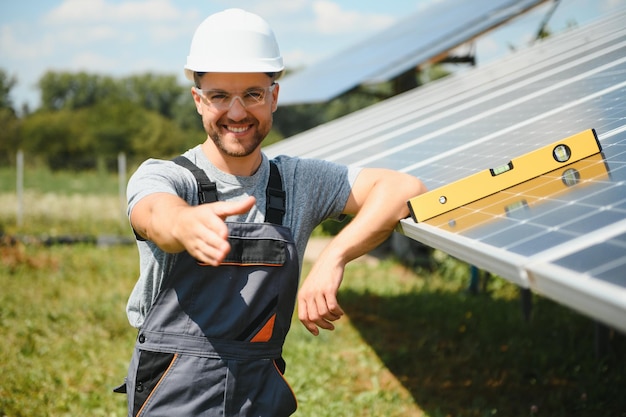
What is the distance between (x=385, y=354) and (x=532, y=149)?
3.32 m

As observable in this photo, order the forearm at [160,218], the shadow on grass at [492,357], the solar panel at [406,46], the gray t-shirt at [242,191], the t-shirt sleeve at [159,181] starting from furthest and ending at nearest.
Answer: the solar panel at [406,46] < the shadow on grass at [492,357] < the gray t-shirt at [242,191] < the t-shirt sleeve at [159,181] < the forearm at [160,218]

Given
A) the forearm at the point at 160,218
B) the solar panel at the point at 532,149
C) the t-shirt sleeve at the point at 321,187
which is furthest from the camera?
the t-shirt sleeve at the point at 321,187

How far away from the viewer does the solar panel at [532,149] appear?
143 centimetres

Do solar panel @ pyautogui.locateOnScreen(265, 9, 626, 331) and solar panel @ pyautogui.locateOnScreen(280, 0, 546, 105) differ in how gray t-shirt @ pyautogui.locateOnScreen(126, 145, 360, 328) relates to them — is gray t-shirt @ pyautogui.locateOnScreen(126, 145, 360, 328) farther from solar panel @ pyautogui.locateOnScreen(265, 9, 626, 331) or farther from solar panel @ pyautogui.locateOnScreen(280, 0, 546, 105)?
solar panel @ pyautogui.locateOnScreen(280, 0, 546, 105)

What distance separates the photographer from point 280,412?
2244 mm

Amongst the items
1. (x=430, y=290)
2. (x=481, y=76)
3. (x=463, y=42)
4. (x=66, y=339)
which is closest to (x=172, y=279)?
(x=66, y=339)

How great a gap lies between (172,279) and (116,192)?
→ 18899 millimetres

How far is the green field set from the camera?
4.53m

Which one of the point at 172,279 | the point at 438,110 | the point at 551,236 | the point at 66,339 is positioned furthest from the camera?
the point at 66,339

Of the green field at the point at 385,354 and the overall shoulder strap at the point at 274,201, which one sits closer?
the overall shoulder strap at the point at 274,201

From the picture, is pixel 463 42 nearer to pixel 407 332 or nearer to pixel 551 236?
pixel 407 332

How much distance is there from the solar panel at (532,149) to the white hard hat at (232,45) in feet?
2.43

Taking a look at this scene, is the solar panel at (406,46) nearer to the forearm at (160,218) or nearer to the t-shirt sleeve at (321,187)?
the t-shirt sleeve at (321,187)

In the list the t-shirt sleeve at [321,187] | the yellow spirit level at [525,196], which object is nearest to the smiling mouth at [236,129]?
the t-shirt sleeve at [321,187]
